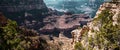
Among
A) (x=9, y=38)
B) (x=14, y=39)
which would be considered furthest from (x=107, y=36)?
(x=9, y=38)

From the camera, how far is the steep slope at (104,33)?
65.8 metres

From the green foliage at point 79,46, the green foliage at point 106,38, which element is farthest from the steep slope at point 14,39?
the green foliage at point 106,38

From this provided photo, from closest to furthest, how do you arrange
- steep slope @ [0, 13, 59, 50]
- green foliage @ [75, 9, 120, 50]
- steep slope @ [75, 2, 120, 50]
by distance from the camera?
green foliage @ [75, 9, 120, 50]
steep slope @ [75, 2, 120, 50]
steep slope @ [0, 13, 59, 50]

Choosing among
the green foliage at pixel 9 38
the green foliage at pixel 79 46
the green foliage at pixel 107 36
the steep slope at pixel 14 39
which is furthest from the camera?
the steep slope at pixel 14 39

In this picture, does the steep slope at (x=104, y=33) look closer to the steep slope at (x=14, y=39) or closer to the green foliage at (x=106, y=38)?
the green foliage at (x=106, y=38)

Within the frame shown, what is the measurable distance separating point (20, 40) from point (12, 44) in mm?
3445

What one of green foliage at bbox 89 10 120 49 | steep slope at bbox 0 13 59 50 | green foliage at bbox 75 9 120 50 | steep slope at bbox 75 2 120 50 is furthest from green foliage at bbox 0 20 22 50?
green foliage at bbox 89 10 120 49

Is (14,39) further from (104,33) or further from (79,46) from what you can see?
(104,33)

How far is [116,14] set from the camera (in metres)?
72.6

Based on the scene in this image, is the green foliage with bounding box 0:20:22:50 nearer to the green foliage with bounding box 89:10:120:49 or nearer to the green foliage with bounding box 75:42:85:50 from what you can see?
the green foliage with bounding box 75:42:85:50

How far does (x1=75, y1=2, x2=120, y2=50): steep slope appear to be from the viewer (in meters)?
65.8

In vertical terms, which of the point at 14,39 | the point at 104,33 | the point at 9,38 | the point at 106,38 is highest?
the point at 104,33

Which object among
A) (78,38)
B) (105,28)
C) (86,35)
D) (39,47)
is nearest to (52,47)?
(39,47)

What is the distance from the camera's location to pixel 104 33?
67.3 m
